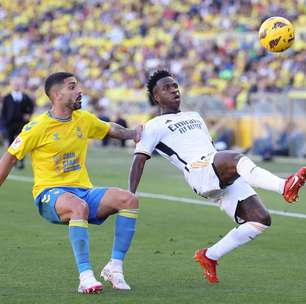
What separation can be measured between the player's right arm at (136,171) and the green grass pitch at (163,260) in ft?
2.48

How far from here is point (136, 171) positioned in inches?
332

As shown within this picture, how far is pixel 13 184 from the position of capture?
18781 millimetres

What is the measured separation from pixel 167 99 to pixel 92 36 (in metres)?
34.5

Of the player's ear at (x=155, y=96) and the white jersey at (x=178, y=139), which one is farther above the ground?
the player's ear at (x=155, y=96)

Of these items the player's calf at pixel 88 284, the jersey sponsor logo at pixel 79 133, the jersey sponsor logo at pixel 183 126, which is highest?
the jersey sponsor logo at pixel 79 133

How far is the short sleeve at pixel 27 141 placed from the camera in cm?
773

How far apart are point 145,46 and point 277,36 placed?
28263 mm

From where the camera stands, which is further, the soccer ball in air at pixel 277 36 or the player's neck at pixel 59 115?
the soccer ball in air at pixel 277 36

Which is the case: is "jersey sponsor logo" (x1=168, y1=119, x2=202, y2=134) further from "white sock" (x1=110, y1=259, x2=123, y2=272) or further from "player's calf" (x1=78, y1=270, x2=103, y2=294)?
"player's calf" (x1=78, y1=270, x2=103, y2=294)

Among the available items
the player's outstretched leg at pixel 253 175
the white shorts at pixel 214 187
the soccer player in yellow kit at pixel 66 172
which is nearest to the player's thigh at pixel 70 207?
the soccer player in yellow kit at pixel 66 172

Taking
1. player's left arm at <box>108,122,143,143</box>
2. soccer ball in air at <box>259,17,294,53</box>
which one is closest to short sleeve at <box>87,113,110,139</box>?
player's left arm at <box>108,122,143,143</box>

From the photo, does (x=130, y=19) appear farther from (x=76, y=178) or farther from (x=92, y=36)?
(x=76, y=178)

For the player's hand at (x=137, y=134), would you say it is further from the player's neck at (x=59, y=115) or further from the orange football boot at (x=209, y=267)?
the orange football boot at (x=209, y=267)

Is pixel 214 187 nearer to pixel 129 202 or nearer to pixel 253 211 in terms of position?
pixel 253 211
